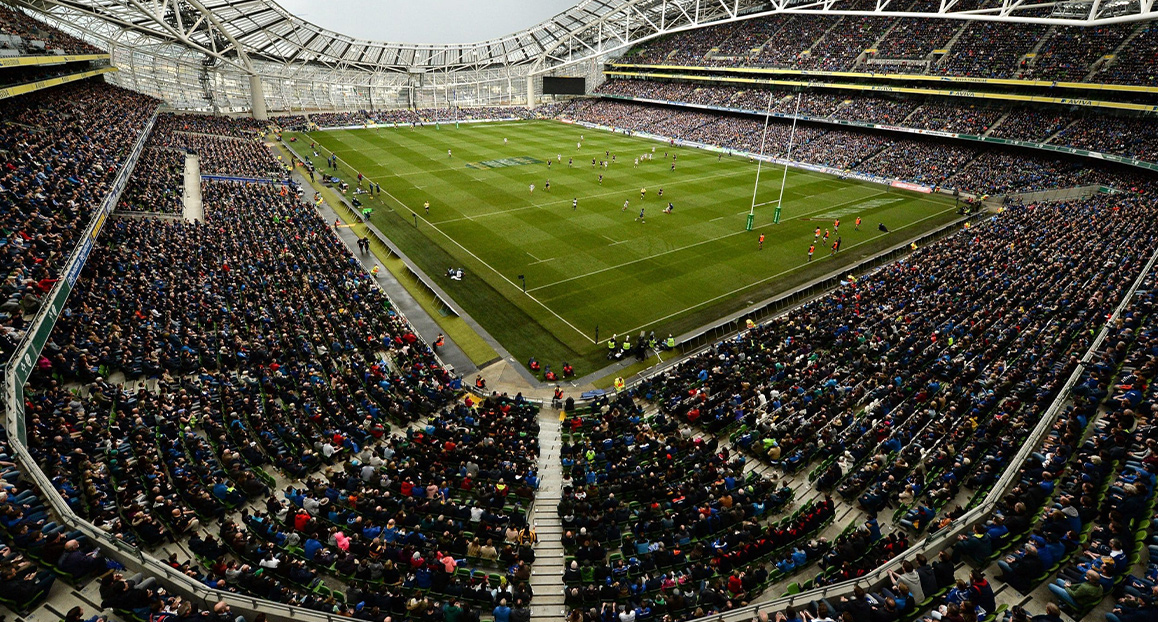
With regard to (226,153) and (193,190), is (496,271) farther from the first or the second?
(226,153)

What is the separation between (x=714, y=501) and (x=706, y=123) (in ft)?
255

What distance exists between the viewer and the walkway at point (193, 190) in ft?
116

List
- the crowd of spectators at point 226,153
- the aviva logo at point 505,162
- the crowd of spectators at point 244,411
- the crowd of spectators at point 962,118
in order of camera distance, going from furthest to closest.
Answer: the aviva logo at point 505,162
the crowd of spectators at point 962,118
the crowd of spectators at point 226,153
the crowd of spectators at point 244,411

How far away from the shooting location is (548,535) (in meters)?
13.0

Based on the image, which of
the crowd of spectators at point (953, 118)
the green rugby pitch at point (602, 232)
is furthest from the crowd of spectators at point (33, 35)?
the crowd of spectators at point (953, 118)

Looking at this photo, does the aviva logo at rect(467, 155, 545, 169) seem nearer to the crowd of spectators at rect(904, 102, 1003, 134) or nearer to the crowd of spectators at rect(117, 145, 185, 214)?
the crowd of spectators at rect(117, 145, 185, 214)

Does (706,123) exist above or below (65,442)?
above

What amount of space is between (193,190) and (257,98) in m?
50.0

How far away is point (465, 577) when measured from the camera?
1107cm

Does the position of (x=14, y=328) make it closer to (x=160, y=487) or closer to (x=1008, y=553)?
(x=160, y=487)

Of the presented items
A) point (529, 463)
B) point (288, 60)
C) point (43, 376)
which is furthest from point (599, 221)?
point (288, 60)

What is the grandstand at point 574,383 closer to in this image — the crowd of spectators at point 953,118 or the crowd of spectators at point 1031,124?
the crowd of spectators at point 1031,124

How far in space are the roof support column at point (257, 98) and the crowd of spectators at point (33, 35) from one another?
26.0m

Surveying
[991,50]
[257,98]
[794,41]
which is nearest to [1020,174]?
[991,50]
